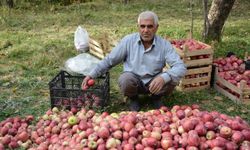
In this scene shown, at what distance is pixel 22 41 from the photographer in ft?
28.9

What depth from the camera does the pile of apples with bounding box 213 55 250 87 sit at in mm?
5508

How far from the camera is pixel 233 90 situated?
5367 mm

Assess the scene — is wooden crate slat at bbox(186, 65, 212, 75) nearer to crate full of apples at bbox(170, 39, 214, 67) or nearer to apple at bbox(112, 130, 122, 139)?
crate full of apples at bbox(170, 39, 214, 67)

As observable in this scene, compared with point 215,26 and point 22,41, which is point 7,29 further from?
point 215,26

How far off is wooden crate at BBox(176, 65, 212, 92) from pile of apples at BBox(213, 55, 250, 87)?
21 cm

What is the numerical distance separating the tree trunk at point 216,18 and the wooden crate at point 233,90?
251 cm

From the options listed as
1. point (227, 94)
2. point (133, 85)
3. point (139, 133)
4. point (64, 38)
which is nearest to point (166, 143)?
point (139, 133)

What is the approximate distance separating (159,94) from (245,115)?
3.99 ft

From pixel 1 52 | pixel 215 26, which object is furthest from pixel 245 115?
pixel 1 52

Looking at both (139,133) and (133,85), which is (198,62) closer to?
(133,85)

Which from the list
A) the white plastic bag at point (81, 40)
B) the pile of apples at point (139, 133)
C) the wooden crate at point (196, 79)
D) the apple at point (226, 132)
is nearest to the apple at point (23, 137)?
the pile of apples at point (139, 133)

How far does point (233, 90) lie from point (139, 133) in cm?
241

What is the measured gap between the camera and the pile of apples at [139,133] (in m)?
3.21

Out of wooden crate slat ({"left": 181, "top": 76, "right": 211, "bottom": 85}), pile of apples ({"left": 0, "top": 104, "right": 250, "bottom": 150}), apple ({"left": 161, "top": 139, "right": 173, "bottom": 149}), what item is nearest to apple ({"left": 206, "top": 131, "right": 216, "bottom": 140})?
pile of apples ({"left": 0, "top": 104, "right": 250, "bottom": 150})
